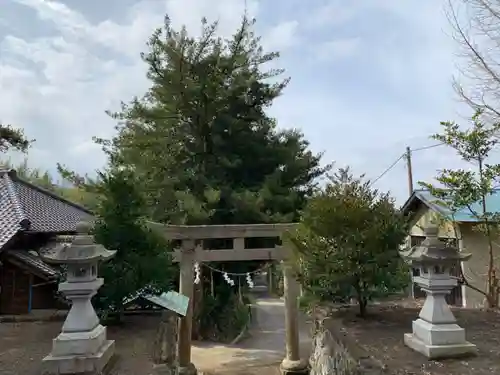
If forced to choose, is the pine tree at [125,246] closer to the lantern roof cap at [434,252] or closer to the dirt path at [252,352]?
the lantern roof cap at [434,252]

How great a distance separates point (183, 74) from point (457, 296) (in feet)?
30.0

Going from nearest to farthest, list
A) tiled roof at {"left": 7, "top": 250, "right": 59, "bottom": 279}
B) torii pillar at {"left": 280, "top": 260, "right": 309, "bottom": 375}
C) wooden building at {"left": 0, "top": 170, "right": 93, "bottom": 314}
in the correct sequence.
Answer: tiled roof at {"left": 7, "top": 250, "right": 59, "bottom": 279} → wooden building at {"left": 0, "top": 170, "right": 93, "bottom": 314} → torii pillar at {"left": 280, "top": 260, "right": 309, "bottom": 375}

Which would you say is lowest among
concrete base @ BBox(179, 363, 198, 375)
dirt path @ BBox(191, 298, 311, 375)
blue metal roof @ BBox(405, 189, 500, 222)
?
dirt path @ BBox(191, 298, 311, 375)

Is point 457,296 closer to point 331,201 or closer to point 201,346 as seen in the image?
point 331,201

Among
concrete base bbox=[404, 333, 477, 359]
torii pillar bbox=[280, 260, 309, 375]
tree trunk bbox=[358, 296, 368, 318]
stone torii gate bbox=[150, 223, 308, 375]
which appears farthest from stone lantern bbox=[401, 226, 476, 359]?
torii pillar bbox=[280, 260, 309, 375]

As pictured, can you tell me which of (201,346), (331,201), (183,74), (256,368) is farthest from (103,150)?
(331,201)

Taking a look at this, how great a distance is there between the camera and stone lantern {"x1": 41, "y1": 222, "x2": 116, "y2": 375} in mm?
4480

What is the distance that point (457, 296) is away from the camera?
10500mm

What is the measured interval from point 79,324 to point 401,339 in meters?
4.18

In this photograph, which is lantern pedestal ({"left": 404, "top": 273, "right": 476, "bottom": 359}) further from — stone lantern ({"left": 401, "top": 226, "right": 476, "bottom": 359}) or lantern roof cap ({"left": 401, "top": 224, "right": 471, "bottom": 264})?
lantern roof cap ({"left": 401, "top": 224, "right": 471, "bottom": 264})

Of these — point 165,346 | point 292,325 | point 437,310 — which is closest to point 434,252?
point 437,310

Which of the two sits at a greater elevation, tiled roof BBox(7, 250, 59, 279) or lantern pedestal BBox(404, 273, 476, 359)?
tiled roof BBox(7, 250, 59, 279)

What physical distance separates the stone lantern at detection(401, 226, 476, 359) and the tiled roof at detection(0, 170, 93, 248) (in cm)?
651

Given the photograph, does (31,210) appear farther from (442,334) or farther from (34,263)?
(442,334)
